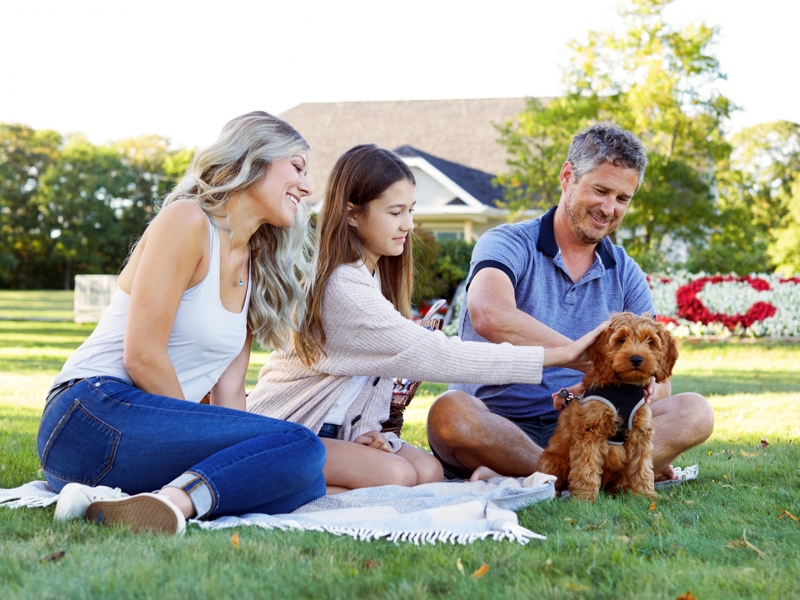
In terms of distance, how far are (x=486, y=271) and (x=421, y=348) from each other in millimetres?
828

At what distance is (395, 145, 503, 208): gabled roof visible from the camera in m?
25.3

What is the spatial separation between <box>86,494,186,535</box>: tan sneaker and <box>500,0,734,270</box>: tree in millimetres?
16147

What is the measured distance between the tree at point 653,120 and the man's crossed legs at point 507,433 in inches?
550

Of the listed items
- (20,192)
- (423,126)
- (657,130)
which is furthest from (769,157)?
(20,192)

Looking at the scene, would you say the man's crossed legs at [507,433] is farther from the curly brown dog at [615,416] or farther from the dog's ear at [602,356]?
the dog's ear at [602,356]

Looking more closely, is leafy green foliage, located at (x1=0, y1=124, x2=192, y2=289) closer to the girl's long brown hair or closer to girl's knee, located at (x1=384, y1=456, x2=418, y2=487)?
the girl's long brown hair

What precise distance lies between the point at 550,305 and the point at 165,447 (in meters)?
2.34

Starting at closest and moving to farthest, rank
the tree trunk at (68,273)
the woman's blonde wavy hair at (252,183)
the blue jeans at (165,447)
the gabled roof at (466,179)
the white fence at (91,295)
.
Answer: the blue jeans at (165,447)
the woman's blonde wavy hair at (252,183)
the white fence at (91,295)
the gabled roof at (466,179)
the tree trunk at (68,273)

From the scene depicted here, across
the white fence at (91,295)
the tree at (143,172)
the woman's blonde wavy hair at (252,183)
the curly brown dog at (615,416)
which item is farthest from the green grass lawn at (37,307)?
the curly brown dog at (615,416)

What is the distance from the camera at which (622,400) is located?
12.8ft

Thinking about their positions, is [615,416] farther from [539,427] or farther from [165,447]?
[165,447]

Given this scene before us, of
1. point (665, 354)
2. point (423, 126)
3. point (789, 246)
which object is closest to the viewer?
point (665, 354)

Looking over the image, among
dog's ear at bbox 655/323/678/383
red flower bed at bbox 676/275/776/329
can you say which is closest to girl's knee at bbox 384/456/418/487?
dog's ear at bbox 655/323/678/383

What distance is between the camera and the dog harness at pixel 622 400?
3.89m
